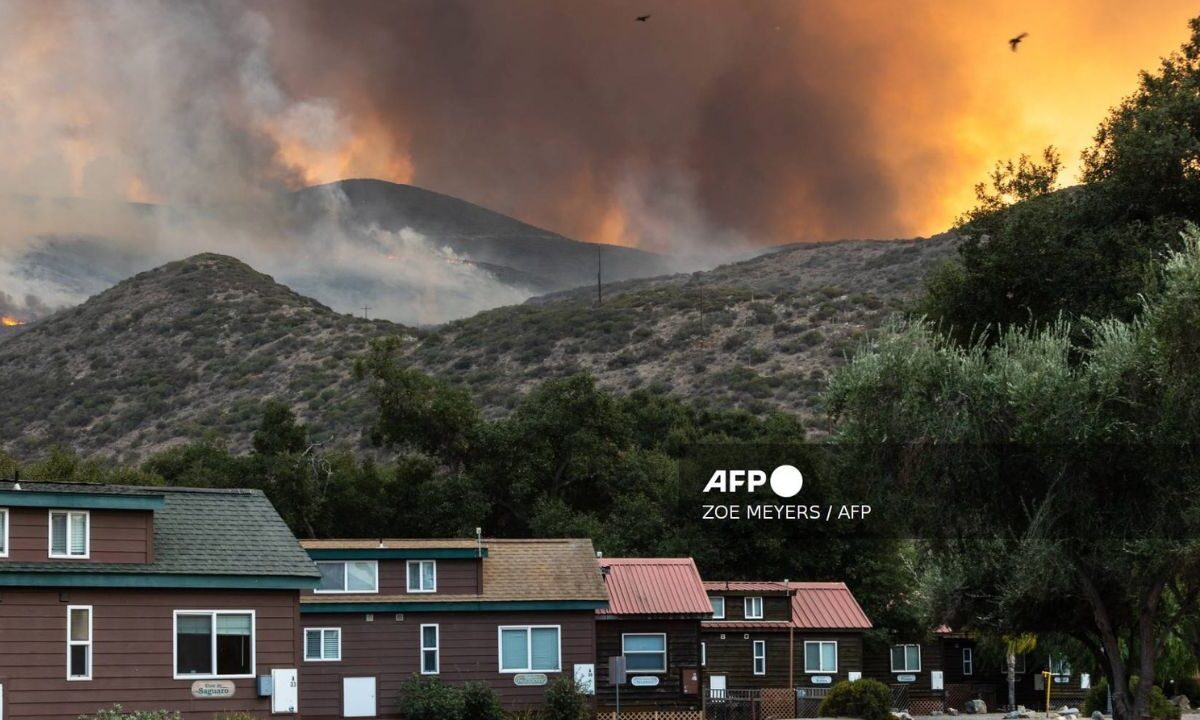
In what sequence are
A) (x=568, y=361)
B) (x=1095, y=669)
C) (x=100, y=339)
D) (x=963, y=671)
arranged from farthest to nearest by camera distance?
(x=100, y=339) → (x=568, y=361) → (x=963, y=671) → (x=1095, y=669)

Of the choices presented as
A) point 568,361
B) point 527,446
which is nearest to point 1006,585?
point 527,446

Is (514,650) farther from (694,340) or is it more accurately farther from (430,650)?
(694,340)

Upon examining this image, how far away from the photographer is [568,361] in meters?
123

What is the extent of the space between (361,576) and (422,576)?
5.82 feet

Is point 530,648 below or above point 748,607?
below

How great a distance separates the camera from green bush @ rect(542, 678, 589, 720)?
152 feet

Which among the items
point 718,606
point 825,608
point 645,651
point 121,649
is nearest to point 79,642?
point 121,649

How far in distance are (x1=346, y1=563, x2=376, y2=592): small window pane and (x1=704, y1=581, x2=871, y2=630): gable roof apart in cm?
1491

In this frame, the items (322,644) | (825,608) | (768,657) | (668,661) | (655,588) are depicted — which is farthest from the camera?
(825,608)

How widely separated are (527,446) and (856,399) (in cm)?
4520

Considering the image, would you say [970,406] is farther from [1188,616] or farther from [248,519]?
[248,519]

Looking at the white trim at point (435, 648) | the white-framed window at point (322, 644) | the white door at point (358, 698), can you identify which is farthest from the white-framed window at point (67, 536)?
the white trim at point (435, 648)

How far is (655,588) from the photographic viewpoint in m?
54.3

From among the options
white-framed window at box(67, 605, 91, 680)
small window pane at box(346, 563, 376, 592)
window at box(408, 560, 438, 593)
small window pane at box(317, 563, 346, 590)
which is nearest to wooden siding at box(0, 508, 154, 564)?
white-framed window at box(67, 605, 91, 680)
